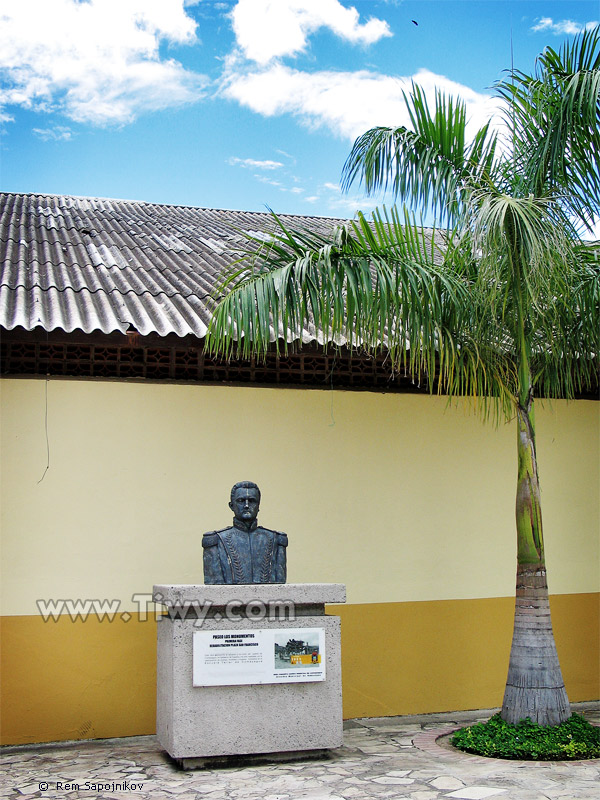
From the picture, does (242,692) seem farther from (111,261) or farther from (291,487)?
(111,261)

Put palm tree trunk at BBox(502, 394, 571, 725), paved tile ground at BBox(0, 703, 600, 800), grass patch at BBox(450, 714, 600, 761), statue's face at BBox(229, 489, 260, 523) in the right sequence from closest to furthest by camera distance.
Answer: paved tile ground at BBox(0, 703, 600, 800) < grass patch at BBox(450, 714, 600, 761) < palm tree trunk at BBox(502, 394, 571, 725) < statue's face at BBox(229, 489, 260, 523)

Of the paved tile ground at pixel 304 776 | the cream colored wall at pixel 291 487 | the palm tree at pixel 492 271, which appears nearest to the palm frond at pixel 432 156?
the palm tree at pixel 492 271

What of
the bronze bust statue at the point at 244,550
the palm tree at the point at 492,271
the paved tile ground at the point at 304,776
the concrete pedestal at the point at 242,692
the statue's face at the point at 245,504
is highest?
the palm tree at the point at 492,271

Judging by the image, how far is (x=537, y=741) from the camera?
6.11 meters

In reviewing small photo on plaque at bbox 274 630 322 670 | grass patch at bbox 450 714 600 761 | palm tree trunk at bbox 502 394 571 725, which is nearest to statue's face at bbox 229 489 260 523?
small photo on plaque at bbox 274 630 322 670

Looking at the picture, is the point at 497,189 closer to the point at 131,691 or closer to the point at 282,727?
the point at 282,727

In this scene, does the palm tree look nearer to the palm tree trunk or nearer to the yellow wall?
the palm tree trunk

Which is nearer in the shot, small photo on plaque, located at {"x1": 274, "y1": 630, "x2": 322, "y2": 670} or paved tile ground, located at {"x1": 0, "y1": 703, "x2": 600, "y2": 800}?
paved tile ground, located at {"x1": 0, "y1": 703, "x2": 600, "y2": 800}

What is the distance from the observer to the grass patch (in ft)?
19.9

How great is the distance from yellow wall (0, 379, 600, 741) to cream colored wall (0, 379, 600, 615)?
14mm

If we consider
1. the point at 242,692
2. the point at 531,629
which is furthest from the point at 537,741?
the point at 242,692

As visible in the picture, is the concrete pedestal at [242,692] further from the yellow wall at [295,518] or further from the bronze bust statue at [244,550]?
the yellow wall at [295,518]

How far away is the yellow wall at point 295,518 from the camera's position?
22.4ft

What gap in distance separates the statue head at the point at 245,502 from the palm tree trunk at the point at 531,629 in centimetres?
203
